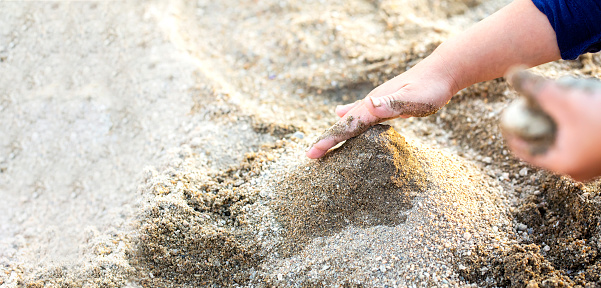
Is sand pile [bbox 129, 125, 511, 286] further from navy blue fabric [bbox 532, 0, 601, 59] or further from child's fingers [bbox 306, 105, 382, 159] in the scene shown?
navy blue fabric [bbox 532, 0, 601, 59]

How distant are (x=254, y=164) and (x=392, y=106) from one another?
0.68m

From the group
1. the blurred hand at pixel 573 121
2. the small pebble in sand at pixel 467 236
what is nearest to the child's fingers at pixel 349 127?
the small pebble in sand at pixel 467 236

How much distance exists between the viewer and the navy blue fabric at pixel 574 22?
147cm

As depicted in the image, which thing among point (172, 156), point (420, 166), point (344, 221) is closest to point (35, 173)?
point (172, 156)

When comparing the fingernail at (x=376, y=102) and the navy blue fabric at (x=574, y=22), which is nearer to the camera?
the navy blue fabric at (x=574, y=22)

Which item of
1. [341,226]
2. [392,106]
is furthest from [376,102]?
[341,226]

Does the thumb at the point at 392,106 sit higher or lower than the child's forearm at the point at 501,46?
lower

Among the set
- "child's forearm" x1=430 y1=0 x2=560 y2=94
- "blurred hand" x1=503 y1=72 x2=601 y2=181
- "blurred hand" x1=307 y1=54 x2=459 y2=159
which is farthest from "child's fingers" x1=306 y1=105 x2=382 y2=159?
"blurred hand" x1=503 y1=72 x2=601 y2=181

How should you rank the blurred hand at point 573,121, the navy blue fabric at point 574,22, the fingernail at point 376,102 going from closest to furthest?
the blurred hand at point 573,121
the navy blue fabric at point 574,22
the fingernail at point 376,102

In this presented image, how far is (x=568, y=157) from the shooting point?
1090mm

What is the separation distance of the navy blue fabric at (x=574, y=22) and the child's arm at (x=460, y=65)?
26 millimetres

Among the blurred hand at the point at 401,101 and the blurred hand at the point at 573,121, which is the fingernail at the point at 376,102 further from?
the blurred hand at the point at 573,121

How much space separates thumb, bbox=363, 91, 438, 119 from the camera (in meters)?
1.59

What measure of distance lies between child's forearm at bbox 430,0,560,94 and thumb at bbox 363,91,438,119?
7.8 inches
